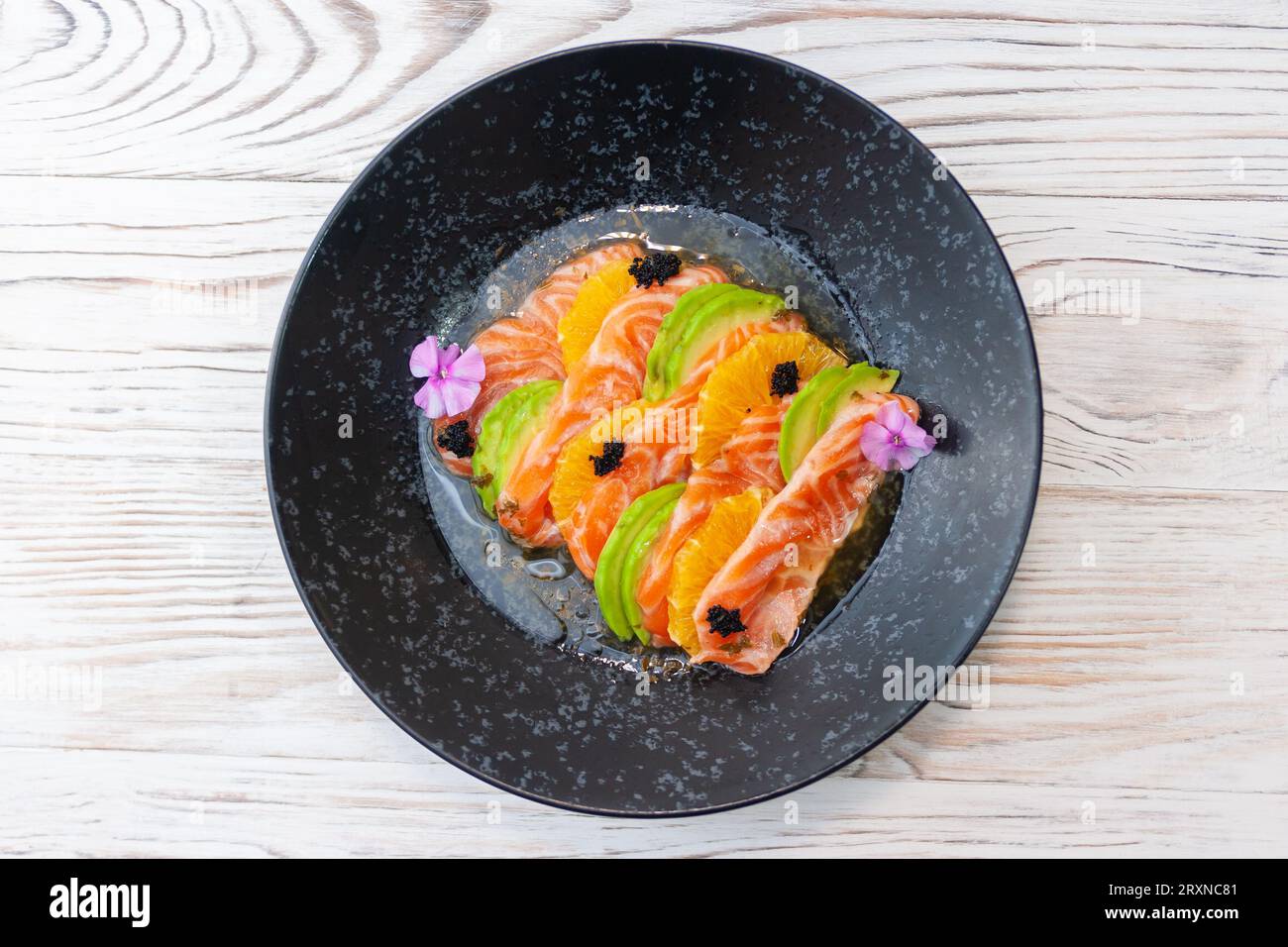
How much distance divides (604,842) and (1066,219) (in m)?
2.02

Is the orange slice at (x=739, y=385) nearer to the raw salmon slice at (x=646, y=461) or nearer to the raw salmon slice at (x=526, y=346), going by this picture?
the raw salmon slice at (x=646, y=461)

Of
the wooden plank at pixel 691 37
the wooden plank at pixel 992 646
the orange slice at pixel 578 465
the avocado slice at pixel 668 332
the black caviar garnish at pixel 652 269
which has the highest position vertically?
the wooden plank at pixel 691 37

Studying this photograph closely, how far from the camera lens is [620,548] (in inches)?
81.4

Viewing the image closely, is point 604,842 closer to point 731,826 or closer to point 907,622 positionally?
point 731,826

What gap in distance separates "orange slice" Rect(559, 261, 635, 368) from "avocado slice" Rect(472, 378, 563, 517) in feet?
0.32

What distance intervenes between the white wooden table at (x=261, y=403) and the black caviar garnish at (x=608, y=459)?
88 cm

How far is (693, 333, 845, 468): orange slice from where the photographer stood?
6.86 feet

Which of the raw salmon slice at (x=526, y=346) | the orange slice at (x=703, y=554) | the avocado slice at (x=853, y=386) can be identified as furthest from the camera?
the raw salmon slice at (x=526, y=346)

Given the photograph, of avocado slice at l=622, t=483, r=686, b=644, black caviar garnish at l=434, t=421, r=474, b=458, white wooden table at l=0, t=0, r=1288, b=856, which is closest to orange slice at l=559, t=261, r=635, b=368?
black caviar garnish at l=434, t=421, r=474, b=458

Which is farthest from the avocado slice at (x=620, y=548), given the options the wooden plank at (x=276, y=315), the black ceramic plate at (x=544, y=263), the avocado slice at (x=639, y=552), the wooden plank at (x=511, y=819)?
the wooden plank at (x=276, y=315)

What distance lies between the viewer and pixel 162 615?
2350mm

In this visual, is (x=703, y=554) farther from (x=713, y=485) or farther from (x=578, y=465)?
(x=578, y=465)

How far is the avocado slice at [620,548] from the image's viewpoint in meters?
2.07
